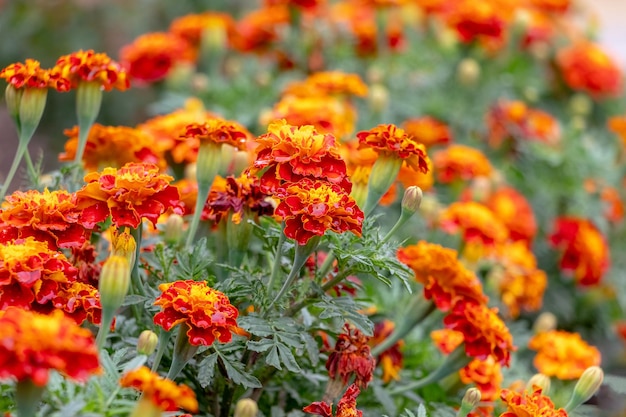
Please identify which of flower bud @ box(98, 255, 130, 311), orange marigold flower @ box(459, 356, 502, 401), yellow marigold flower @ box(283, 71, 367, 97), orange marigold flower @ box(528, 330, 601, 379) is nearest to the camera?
flower bud @ box(98, 255, 130, 311)

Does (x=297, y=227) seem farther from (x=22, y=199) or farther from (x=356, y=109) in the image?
(x=356, y=109)

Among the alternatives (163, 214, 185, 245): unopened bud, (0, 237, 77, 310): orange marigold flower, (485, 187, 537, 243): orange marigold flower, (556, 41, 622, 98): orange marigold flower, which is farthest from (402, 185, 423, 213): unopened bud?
(556, 41, 622, 98): orange marigold flower

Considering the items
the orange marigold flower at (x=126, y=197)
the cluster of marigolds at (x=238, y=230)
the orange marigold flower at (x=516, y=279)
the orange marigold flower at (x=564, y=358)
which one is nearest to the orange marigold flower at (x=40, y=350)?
the cluster of marigolds at (x=238, y=230)

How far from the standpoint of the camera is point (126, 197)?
105 cm

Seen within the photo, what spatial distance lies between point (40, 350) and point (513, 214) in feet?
5.72

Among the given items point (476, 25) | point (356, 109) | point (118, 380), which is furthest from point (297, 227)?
point (476, 25)

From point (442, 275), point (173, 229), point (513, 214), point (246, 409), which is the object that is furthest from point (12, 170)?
point (513, 214)

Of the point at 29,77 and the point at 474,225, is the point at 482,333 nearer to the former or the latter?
the point at 474,225

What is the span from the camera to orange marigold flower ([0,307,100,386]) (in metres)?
0.74

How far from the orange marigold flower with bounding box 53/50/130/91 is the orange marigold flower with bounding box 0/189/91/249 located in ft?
0.98

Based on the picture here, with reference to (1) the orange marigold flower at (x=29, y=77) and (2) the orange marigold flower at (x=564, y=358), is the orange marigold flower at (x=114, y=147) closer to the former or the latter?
(1) the orange marigold flower at (x=29, y=77)

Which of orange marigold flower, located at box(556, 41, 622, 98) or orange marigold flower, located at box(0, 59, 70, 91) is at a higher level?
orange marigold flower, located at box(0, 59, 70, 91)

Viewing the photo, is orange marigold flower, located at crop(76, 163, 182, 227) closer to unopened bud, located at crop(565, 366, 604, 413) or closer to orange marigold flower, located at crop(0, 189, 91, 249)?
orange marigold flower, located at crop(0, 189, 91, 249)

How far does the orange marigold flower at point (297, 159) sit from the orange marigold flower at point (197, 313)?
0.16 m
